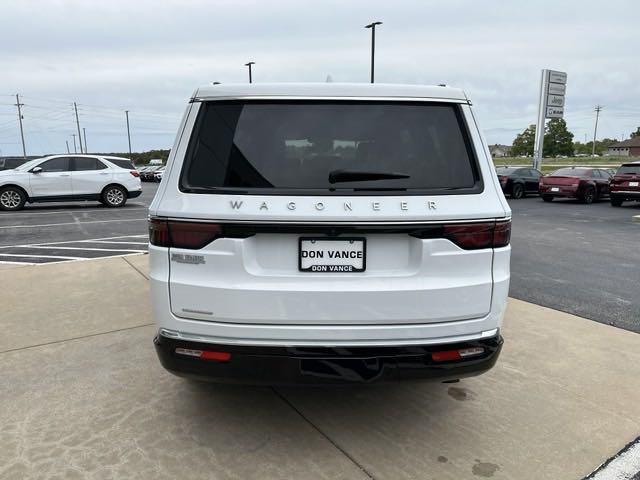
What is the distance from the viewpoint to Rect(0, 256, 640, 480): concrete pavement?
2.65m

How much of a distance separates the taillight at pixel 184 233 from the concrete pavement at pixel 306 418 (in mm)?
1147

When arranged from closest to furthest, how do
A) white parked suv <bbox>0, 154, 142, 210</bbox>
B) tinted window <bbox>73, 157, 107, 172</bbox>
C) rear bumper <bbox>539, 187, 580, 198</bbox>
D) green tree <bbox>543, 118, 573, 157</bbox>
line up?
white parked suv <bbox>0, 154, 142, 210</bbox>, tinted window <bbox>73, 157, 107, 172</bbox>, rear bumper <bbox>539, 187, 580, 198</bbox>, green tree <bbox>543, 118, 573, 157</bbox>

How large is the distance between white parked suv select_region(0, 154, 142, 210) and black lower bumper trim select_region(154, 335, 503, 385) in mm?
15452

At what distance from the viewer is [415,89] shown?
2662 mm

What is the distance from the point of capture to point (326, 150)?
259 cm

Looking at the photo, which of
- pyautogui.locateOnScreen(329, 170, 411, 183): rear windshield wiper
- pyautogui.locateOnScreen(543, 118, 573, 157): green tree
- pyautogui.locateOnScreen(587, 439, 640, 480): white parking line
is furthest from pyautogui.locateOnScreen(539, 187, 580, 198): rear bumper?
pyautogui.locateOnScreen(543, 118, 573, 157): green tree

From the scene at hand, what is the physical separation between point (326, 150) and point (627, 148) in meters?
158

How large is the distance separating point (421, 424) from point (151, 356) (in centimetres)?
214

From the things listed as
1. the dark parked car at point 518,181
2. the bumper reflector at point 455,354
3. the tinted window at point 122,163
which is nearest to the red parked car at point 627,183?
the dark parked car at point 518,181

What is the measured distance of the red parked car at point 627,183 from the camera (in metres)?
17.8

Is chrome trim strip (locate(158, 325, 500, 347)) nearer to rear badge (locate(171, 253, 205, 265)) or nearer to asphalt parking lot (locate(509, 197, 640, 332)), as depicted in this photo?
rear badge (locate(171, 253, 205, 265))

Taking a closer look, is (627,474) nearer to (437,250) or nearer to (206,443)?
(437,250)

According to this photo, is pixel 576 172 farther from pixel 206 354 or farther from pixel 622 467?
pixel 206 354

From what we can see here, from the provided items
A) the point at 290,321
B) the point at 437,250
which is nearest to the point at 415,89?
the point at 437,250
